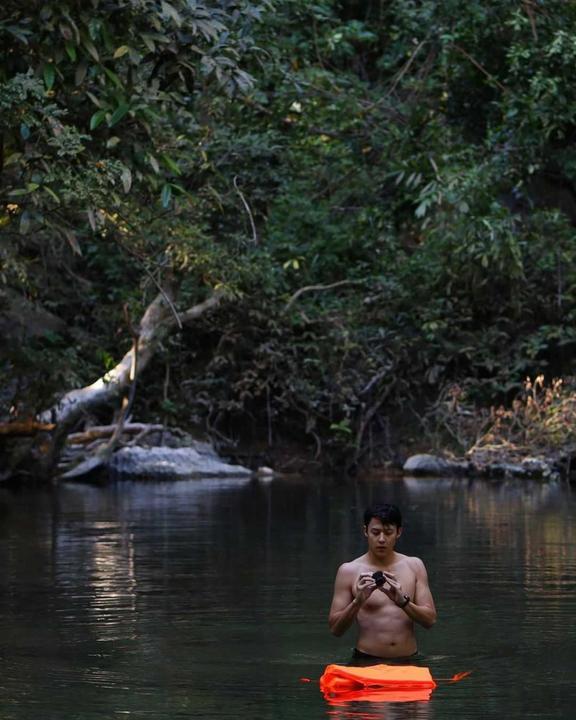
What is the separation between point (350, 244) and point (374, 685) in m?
18.3

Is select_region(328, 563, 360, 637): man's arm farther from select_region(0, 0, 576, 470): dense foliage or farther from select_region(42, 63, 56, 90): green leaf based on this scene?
select_region(0, 0, 576, 470): dense foliage

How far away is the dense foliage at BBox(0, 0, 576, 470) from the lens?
2022cm

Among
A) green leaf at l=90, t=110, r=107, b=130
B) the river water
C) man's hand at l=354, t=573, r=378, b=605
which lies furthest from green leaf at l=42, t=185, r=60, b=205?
man's hand at l=354, t=573, r=378, b=605

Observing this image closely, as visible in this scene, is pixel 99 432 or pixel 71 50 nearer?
pixel 71 50

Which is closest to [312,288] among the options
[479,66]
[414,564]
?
[479,66]

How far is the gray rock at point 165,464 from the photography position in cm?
2116

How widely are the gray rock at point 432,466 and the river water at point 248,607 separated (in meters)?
4.43

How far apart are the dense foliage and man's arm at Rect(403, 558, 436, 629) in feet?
38.9

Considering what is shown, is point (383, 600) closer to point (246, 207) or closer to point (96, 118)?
point (96, 118)

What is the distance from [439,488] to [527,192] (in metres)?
6.37

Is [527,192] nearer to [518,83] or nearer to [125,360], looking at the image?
[518,83]

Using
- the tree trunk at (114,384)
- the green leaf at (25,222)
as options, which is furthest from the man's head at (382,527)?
the tree trunk at (114,384)

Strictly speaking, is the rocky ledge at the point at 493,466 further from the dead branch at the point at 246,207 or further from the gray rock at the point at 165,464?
the dead branch at the point at 246,207

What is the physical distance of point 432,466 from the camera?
2180 cm
